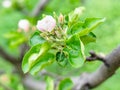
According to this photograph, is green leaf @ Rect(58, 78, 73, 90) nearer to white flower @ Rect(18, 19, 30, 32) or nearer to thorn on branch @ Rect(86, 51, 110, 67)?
thorn on branch @ Rect(86, 51, 110, 67)

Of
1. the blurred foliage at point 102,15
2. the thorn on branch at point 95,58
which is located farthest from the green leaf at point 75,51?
the blurred foliage at point 102,15

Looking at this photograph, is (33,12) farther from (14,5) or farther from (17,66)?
(17,66)

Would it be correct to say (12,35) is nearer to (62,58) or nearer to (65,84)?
(65,84)

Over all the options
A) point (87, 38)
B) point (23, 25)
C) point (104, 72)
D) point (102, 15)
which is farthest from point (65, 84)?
point (102, 15)

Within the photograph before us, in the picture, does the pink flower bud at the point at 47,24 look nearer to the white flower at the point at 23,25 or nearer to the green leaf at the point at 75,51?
the green leaf at the point at 75,51

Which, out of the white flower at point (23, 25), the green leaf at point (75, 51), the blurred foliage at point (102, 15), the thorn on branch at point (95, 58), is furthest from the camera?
the blurred foliage at point (102, 15)
